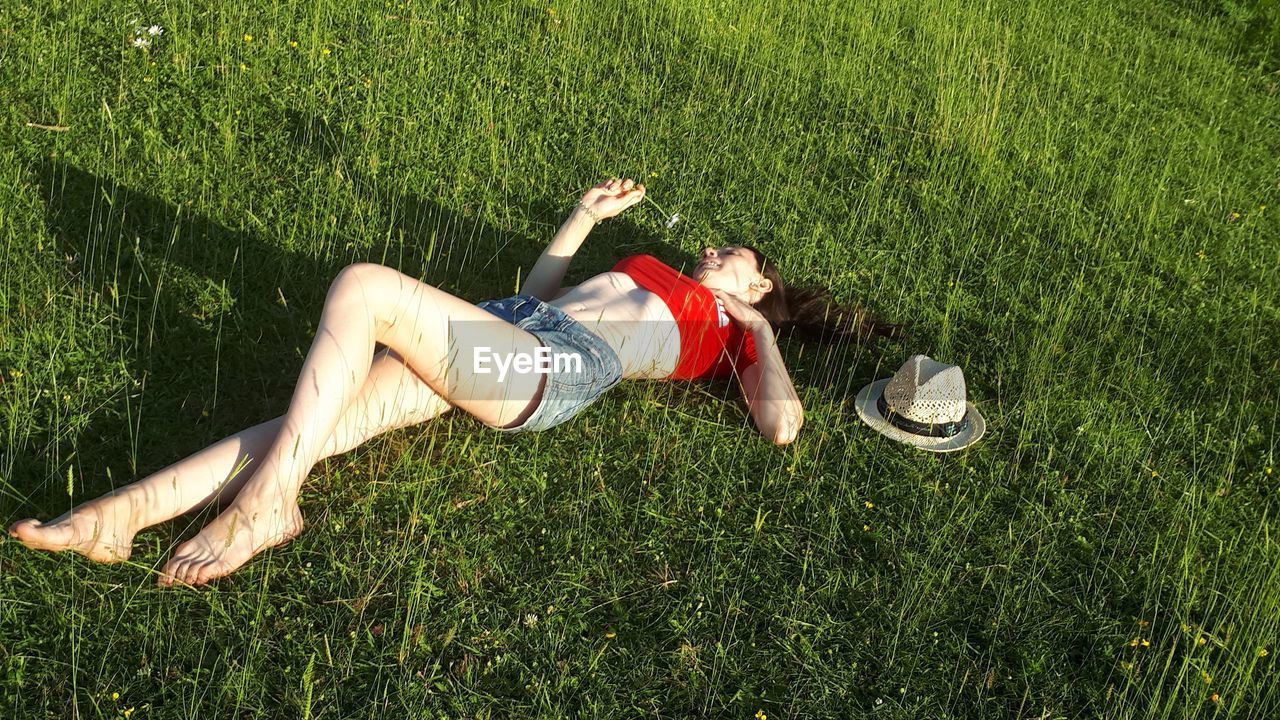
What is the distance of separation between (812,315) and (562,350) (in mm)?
1681

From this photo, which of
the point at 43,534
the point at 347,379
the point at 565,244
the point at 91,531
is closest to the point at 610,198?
the point at 565,244

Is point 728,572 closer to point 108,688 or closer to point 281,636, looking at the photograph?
point 281,636

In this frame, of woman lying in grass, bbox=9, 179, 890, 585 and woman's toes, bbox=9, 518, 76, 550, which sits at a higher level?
woman lying in grass, bbox=9, 179, 890, 585

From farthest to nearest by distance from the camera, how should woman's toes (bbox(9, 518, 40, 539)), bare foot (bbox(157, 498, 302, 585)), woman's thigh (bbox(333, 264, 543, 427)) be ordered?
1. woman's thigh (bbox(333, 264, 543, 427))
2. bare foot (bbox(157, 498, 302, 585))
3. woman's toes (bbox(9, 518, 40, 539))

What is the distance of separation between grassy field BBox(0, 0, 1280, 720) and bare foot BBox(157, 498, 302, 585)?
0.09 metres

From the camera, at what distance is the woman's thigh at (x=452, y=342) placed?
3.40 meters

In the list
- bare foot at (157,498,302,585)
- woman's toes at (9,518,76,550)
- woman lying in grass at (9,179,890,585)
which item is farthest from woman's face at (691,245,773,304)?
woman's toes at (9,518,76,550)

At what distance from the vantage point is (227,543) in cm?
306

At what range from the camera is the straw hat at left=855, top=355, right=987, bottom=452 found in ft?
14.1

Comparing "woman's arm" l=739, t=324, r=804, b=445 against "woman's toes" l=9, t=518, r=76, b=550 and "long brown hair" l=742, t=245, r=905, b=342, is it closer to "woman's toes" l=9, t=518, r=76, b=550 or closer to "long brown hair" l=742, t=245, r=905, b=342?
"long brown hair" l=742, t=245, r=905, b=342

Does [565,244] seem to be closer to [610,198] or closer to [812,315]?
[610,198]

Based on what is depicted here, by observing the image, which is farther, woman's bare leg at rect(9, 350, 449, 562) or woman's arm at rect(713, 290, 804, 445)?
woman's arm at rect(713, 290, 804, 445)

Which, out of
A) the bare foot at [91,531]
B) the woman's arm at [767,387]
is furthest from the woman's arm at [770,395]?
the bare foot at [91,531]

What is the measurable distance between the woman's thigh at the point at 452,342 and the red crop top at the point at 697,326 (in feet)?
2.79
